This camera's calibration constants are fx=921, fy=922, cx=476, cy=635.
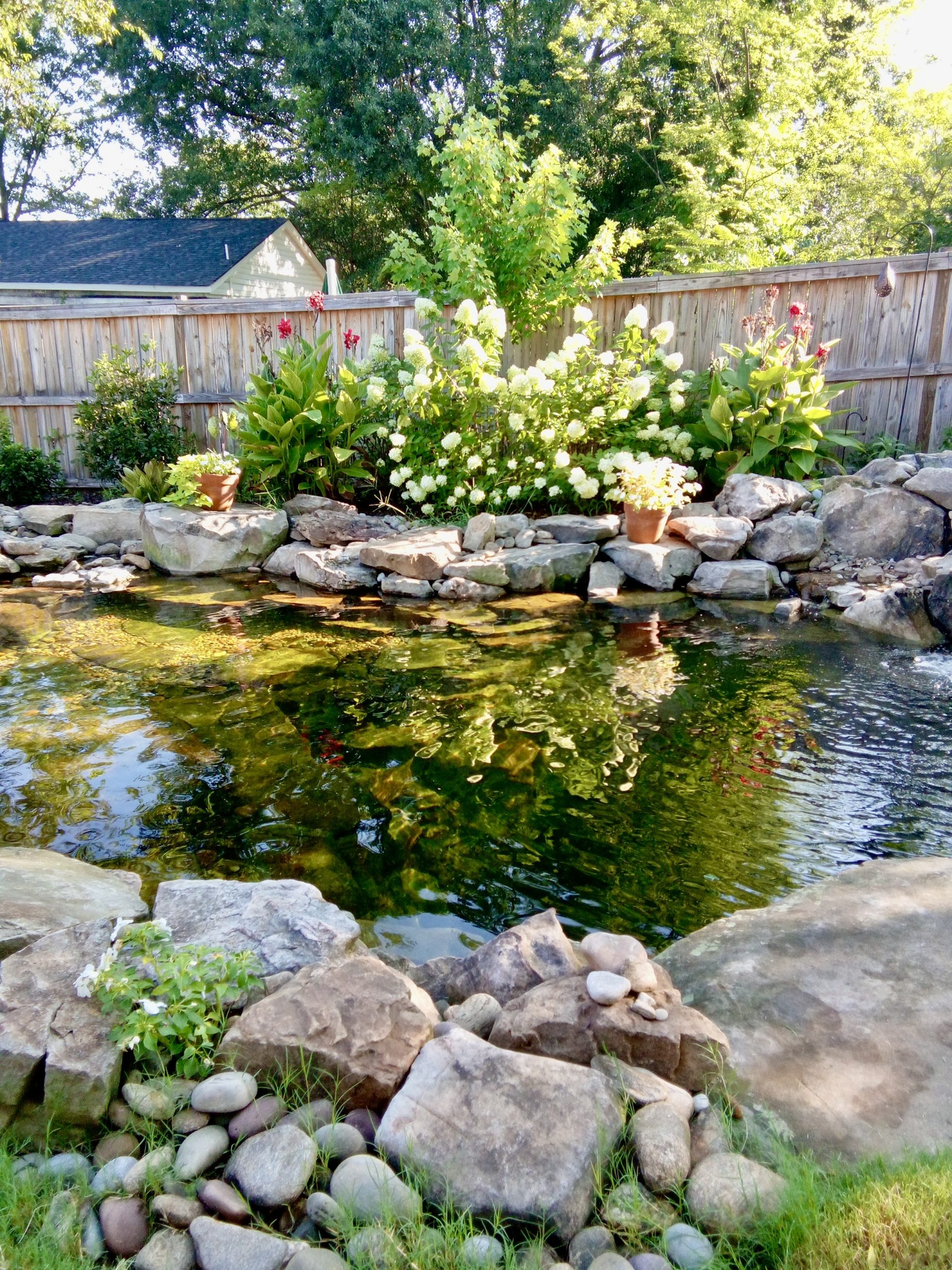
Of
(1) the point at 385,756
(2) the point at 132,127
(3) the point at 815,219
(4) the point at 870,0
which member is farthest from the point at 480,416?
(2) the point at 132,127

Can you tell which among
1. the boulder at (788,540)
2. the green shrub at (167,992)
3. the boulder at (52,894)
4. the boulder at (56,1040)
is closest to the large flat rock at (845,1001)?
the green shrub at (167,992)

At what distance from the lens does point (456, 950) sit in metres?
2.70

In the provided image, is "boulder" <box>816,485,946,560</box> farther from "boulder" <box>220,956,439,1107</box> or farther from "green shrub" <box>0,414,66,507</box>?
"green shrub" <box>0,414,66,507</box>

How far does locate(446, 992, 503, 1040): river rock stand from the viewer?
2.14 m

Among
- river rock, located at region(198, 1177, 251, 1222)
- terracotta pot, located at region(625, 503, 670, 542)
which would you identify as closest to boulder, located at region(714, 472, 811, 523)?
terracotta pot, located at region(625, 503, 670, 542)

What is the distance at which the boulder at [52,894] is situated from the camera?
7.43 ft

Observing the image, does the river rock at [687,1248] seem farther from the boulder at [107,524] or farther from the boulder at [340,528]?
the boulder at [107,524]

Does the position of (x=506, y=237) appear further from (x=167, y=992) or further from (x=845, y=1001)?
(x=167, y=992)

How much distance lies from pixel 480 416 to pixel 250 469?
2.21m

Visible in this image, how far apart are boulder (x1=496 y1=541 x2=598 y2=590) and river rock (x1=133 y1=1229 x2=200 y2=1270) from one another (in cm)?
556

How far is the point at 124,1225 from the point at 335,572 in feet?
19.4

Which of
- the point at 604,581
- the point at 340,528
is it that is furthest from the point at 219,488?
the point at 604,581

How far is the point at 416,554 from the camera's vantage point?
7020 millimetres

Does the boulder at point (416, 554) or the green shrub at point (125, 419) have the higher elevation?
the green shrub at point (125, 419)
